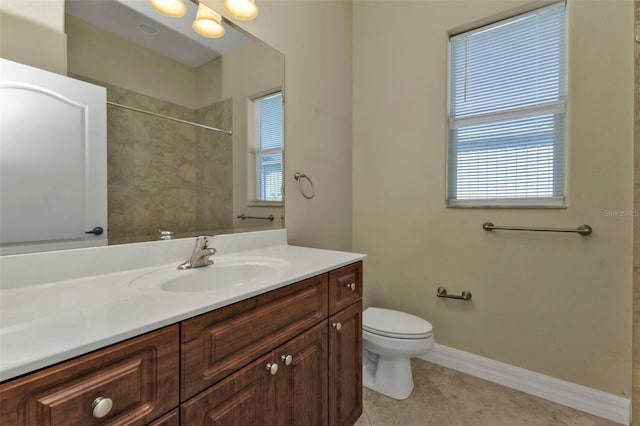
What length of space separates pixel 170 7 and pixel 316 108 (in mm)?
942

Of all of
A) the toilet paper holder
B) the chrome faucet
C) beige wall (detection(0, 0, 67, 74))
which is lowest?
the toilet paper holder

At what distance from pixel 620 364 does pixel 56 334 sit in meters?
2.28

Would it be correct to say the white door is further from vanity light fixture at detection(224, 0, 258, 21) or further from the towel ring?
the towel ring

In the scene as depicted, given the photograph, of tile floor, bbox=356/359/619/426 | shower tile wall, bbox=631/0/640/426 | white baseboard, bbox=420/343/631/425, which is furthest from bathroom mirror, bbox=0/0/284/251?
shower tile wall, bbox=631/0/640/426

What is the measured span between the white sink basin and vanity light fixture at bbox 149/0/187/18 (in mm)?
1028

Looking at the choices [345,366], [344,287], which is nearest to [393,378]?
[345,366]

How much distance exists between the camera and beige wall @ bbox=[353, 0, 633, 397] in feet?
4.79

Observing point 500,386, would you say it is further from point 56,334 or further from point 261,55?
point 261,55

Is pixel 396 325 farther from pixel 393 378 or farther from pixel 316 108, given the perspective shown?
pixel 316 108

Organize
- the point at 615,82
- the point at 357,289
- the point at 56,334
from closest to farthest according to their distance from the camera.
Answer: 1. the point at 56,334
2. the point at 357,289
3. the point at 615,82

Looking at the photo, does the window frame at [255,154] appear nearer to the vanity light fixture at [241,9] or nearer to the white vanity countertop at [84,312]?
the vanity light fixture at [241,9]

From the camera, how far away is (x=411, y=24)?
79.3 inches

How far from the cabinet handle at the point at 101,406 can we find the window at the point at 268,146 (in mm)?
1135

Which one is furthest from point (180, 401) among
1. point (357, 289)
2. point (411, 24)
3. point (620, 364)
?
point (411, 24)
